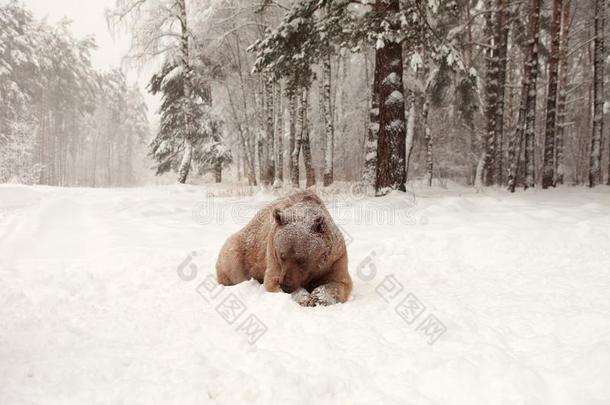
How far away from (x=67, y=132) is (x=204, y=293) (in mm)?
45991

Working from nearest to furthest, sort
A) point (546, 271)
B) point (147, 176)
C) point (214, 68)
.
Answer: point (546, 271), point (214, 68), point (147, 176)

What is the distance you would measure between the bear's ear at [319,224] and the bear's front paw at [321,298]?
1.71 ft

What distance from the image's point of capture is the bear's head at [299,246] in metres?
3.47

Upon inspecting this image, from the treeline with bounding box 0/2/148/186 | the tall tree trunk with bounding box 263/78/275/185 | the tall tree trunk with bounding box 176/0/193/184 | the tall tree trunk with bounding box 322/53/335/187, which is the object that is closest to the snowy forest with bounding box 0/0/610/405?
the tall tree trunk with bounding box 322/53/335/187

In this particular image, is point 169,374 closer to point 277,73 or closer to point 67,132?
point 277,73

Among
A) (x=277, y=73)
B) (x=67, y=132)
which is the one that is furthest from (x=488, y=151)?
(x=67, y=132)

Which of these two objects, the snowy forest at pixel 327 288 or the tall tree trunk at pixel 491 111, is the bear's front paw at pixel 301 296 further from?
the tall tree trunk at pixel 491 111

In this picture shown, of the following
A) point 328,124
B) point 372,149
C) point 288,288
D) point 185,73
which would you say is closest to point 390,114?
point 372,149

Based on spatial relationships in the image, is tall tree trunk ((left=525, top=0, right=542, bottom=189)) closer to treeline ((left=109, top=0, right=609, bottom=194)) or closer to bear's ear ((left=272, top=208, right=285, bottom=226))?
treeline ((left=109, top=0, right=609, bottom=194))

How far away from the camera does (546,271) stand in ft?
14.1

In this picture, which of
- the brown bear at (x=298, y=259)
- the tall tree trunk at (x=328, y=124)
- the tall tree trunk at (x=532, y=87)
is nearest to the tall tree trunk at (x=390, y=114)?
the tall tree trunk at (x=532, y=87)

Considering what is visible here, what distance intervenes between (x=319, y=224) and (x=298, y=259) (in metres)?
0.38

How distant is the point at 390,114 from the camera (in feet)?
29.1

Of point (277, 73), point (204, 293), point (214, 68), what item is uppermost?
point (214, 68)
